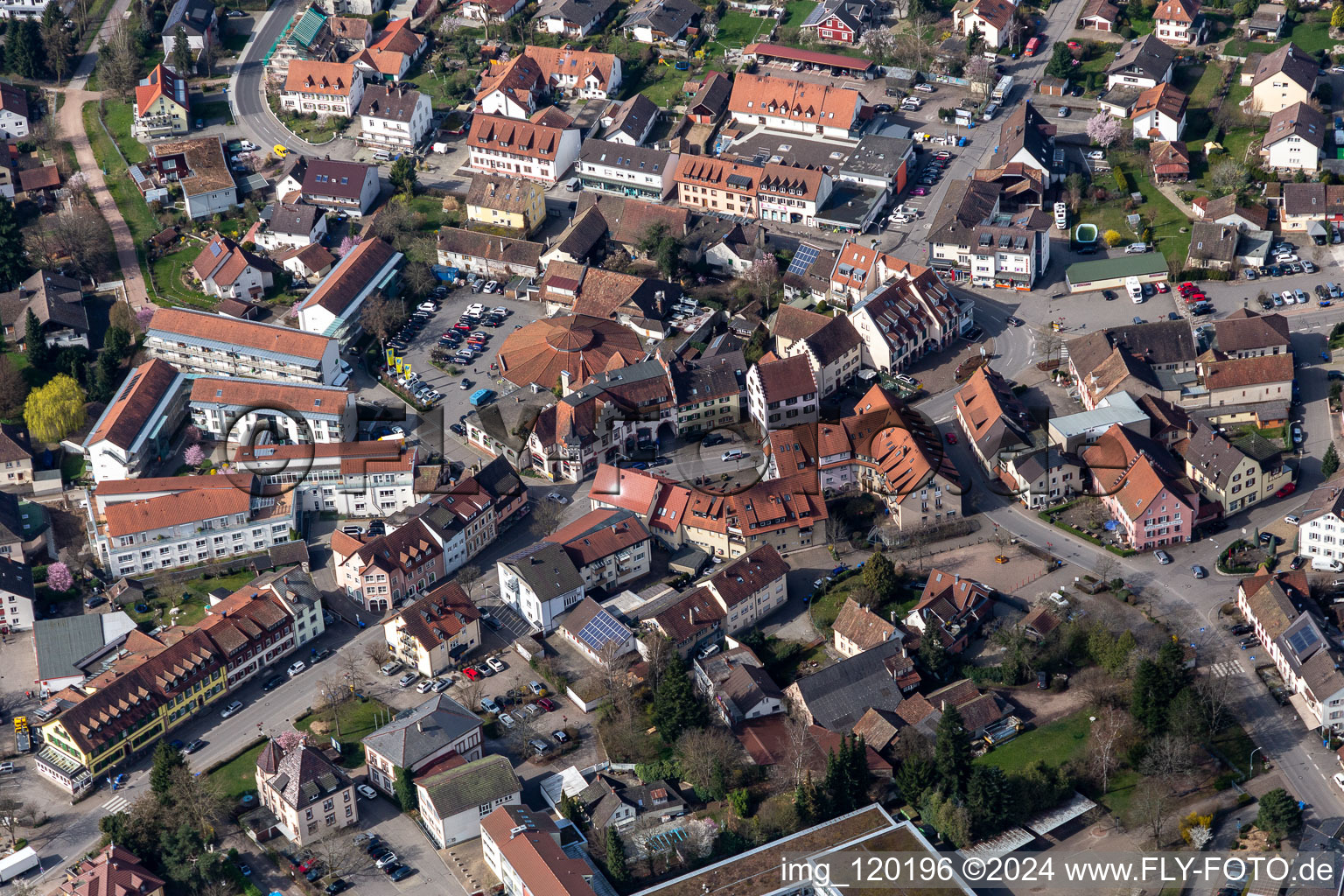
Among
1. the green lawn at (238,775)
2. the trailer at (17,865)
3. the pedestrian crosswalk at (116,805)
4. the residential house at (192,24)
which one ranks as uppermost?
the residential house at (192,24)

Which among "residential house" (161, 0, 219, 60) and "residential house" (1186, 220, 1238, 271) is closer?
"residential house" (1186, 220, 1238, 271)

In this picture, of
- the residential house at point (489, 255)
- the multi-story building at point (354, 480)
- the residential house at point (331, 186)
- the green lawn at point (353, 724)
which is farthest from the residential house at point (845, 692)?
the residential house at point (331, 186)

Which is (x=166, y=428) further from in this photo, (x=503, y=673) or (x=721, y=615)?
(x=721, y=615)

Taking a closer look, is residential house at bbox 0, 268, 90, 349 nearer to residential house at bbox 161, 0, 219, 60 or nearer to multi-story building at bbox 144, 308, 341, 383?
multi-story building at bbox 144, 308, 341, 383

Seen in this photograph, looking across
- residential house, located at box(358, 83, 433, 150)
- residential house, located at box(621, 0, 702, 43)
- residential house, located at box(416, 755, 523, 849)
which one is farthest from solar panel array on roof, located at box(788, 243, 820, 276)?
residential house, located at box(416, 755, 523, 849)

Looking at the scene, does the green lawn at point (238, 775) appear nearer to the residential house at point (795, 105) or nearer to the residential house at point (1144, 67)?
the residential house at point (795, 105)

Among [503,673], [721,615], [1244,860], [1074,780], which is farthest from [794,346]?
[1244,860]
